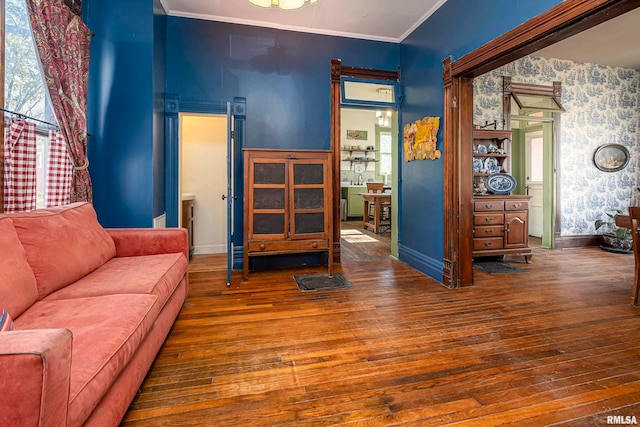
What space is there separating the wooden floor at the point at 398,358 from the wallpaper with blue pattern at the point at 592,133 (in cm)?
260

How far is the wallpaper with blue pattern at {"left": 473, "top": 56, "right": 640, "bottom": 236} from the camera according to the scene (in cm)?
523

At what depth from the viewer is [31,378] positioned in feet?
2.48

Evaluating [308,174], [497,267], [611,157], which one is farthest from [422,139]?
[611,157]

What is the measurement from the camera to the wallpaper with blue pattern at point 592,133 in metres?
5.23

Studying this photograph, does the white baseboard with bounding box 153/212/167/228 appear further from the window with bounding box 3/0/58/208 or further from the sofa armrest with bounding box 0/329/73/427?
the sofa armrest with bounding box 0/329/73/427

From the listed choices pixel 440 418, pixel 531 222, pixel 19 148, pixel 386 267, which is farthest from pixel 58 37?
pixel 531 222

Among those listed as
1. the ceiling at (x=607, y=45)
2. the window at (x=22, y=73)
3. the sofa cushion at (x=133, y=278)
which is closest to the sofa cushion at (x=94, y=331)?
the sofa cushion at (x=133, y=278)

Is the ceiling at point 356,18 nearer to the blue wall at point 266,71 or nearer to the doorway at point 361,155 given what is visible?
the blue wall at point 266,71

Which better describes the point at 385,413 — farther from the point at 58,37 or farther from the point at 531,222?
the point at 531,222

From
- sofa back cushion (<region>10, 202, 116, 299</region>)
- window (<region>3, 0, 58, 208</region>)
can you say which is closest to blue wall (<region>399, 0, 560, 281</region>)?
sofa back cushion (<region>10, 202, 116, 299</region>)

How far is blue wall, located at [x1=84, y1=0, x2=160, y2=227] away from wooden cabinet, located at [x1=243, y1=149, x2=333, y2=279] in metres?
1.02

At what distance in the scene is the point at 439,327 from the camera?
7.67 feet

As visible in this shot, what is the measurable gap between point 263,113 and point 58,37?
6.64 feet

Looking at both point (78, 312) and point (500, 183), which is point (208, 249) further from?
point (500, 183)
